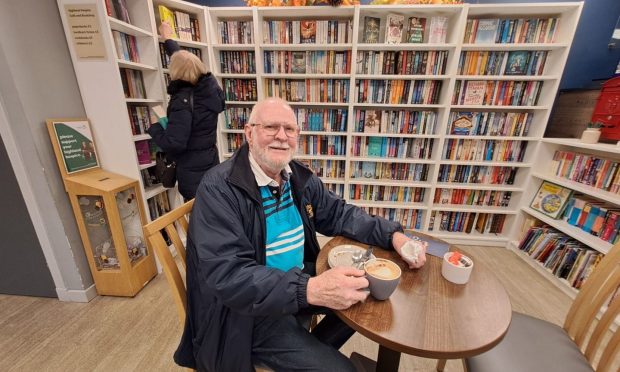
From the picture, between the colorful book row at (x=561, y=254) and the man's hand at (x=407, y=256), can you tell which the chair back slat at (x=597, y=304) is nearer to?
the man's hand at (x=407, y=256)

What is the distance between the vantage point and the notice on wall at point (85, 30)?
1.56 meters

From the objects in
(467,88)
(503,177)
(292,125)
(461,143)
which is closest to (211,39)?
(292,125)

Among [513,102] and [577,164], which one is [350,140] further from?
[577,164]

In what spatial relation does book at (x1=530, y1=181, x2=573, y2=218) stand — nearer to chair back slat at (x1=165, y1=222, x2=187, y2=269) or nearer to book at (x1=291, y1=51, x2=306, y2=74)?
book at (x1=291, y1=51, x2=306, y2=74)

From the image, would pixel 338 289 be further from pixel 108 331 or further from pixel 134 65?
pixel 134 65

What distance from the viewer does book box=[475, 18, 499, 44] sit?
2209 millimetres

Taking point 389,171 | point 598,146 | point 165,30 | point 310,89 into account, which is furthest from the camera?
point 389,171

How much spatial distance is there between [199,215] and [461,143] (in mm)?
2611

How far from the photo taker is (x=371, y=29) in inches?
91.5

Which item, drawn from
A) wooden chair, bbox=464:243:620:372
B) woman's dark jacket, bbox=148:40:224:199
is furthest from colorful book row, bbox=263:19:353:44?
wooden chair, bbox=464:243:620:372

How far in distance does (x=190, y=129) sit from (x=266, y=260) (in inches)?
50.2

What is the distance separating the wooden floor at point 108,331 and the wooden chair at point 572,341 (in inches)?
14.8

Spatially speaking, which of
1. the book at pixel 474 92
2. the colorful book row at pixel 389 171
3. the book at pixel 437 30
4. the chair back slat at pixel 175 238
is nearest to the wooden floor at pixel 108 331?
the chair back slat at pixel 175 238

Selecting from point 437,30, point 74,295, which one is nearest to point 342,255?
point 74,295
